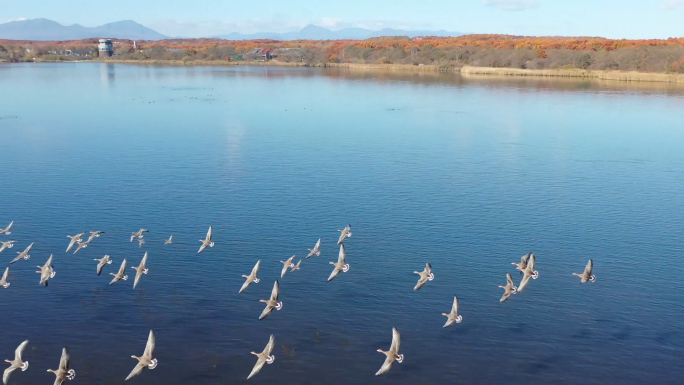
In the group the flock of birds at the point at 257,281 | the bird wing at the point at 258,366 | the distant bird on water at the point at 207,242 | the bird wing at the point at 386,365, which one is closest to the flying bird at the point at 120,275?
the flock of birds at the point at 257,281

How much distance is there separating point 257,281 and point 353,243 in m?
12.6

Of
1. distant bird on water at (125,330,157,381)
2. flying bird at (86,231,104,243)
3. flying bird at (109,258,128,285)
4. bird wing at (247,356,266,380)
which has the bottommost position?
bird wing at (247,356,266,380)

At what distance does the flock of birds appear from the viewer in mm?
32031

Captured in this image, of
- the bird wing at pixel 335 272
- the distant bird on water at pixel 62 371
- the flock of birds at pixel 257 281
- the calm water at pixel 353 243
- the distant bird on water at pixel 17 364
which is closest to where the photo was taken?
the distant bird on water at pixel 62 371

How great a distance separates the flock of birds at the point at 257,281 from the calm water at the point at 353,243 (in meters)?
0.91

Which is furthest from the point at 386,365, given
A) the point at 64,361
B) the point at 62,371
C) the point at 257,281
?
the point at 62,371

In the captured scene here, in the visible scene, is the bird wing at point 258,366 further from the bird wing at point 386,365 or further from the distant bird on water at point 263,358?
the bird wing at point 386,365

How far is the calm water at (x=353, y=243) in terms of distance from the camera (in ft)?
118

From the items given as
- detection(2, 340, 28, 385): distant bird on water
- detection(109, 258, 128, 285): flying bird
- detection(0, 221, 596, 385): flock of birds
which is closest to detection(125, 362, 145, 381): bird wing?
detection(0, 221, 596, 385): flock of birds

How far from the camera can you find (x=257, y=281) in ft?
132

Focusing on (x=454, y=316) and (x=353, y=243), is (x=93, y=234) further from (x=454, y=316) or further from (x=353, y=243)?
(x=454, y=316)

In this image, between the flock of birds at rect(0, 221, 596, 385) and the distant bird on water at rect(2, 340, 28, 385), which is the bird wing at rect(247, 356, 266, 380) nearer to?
the flock of birds at rect(0, 221, 596, 385)

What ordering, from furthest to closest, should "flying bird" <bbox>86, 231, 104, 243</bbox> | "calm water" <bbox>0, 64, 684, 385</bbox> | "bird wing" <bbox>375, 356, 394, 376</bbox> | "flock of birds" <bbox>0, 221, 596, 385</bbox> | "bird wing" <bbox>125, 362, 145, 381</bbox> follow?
1. "flying bird" <bbox>86, 231, 104, 243</bbox>
2. "calm water" <bbox>0, 64, 684, 385</bbox>
3. "bird wing" <bbox>375, 356, 394, 376</bbox>
4. "bird wing" <bbox>125, 362, 145, 381</bbox>
5. "flock of birds" <bbox>0, 221, 596, 385</bbox>

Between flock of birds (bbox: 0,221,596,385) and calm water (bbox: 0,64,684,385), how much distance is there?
91cm
